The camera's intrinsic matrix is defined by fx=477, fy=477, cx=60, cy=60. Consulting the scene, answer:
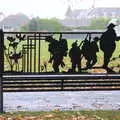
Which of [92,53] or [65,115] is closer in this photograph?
[65,115]

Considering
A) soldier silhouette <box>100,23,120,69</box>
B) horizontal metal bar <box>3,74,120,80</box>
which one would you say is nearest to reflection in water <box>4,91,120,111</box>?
horizontal metal bar <box>3,74,120,80</box>

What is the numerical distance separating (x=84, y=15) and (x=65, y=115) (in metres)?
20.5

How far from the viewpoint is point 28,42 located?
7859mm

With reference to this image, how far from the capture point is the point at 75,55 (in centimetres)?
799

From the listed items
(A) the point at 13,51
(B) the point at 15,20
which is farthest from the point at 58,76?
(B) the point at 15,20

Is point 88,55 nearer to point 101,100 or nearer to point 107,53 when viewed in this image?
point 107,53

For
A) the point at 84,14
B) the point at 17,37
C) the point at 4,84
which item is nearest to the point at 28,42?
the point at 17,37

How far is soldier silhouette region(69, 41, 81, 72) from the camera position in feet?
26.1

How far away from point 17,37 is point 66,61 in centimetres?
122

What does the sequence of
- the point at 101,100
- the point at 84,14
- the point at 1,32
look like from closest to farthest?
the point at 1,32 < the point at 101,100 < the point at 84,14

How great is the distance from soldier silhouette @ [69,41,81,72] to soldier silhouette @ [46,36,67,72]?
154mm

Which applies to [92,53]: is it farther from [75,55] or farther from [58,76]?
[58,76]

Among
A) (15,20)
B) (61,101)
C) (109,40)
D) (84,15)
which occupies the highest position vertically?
(109,40)

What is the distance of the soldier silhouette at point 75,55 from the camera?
26.1ft
